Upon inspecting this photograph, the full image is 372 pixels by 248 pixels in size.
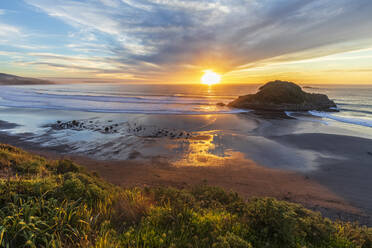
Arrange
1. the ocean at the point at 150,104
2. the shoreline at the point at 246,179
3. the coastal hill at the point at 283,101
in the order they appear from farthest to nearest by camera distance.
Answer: the coastal hill at the point at 283,101
the ocean at the point at 150,104
the shoreline at the point at 246,179

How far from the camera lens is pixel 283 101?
109ft

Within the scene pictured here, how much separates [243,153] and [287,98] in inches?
1111

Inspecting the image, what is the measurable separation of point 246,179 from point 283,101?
30849mm

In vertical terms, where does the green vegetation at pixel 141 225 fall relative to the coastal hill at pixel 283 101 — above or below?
below

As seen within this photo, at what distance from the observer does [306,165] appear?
9781 mm

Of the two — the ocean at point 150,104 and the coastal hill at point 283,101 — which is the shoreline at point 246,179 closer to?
the ocean at point 150,104

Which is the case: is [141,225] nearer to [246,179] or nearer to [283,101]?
[246,179]

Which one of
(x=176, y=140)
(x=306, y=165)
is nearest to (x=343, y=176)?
(x=306, y=165)

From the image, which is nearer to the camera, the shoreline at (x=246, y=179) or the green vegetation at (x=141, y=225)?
the green vegetation at (x=141, y=225)

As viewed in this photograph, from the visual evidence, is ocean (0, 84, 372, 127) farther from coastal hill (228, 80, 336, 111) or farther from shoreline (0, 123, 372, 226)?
shoreline (0, 123, 372, 226)

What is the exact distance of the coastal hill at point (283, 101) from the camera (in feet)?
103

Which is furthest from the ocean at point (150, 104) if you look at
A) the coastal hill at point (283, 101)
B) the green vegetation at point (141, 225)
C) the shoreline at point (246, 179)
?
the green vegetation at point (141, 225)

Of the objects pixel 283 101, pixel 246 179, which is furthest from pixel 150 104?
pixel 246 179

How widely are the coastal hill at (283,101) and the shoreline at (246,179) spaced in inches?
962
